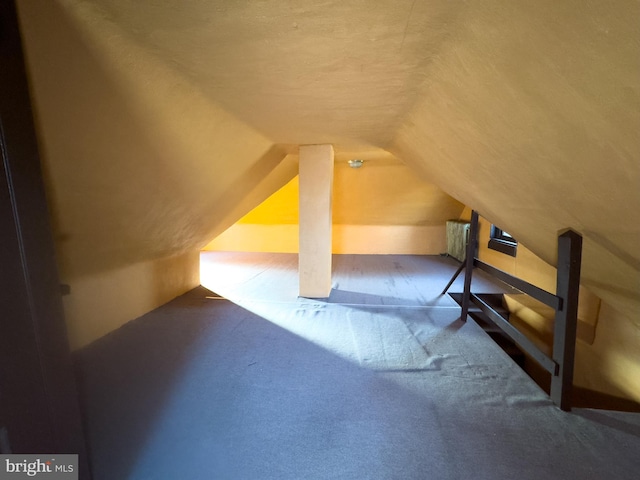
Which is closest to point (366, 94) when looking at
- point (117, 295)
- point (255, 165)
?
point (255, 165)

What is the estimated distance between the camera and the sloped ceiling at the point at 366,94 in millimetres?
908

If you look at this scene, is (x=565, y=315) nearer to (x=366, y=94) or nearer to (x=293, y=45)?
(x=366, y=94)

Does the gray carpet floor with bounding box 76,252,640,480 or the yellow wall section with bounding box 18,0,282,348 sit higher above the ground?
the yellow wall section with bounding box 18,0,282,348

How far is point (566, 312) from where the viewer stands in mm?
1617

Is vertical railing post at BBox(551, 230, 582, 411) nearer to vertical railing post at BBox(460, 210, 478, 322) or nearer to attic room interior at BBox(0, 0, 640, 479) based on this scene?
attic room interior at BBox(0, 0, 640, 479)

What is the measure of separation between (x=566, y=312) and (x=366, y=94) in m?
1.81

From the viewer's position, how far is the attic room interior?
86cm

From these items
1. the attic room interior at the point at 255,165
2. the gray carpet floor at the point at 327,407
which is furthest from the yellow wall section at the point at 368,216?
the gray carpet floor at the point at 327,407

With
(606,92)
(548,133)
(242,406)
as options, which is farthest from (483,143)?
(242,406)

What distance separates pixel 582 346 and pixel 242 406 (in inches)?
134

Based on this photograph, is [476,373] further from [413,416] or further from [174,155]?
[174,155]

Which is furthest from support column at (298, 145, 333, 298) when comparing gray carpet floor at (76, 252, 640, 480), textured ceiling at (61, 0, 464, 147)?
textured ceiling at (61, 0, 464, 147)

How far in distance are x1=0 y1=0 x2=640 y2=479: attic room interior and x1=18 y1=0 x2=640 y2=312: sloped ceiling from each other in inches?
0.4

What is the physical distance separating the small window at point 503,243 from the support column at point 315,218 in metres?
2.62
